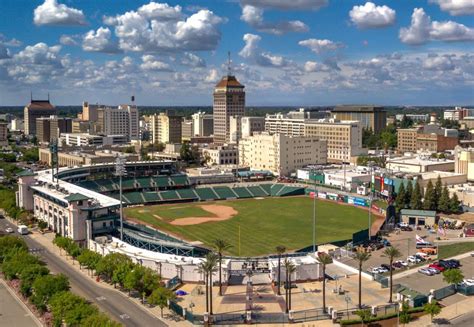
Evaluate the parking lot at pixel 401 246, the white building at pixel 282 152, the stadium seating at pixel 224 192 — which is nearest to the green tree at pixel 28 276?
the parking lot at pixel 401 246

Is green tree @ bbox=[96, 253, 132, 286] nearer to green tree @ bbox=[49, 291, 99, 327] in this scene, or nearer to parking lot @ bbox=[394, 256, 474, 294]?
green tree @ bbox=[49, 291, 99, 327]

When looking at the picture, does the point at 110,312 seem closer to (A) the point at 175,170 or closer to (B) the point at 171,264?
(B) the point at 171,264

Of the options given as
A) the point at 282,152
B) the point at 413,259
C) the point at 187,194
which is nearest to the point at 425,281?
the point at 413,259

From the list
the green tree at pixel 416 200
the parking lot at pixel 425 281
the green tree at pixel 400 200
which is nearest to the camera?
the parking lot at pixel 425 281

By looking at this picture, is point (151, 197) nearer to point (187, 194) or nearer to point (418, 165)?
point (187, 194)

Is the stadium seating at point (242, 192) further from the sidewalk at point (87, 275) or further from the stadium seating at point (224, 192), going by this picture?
A: the sidewalk at point (87, 275)
